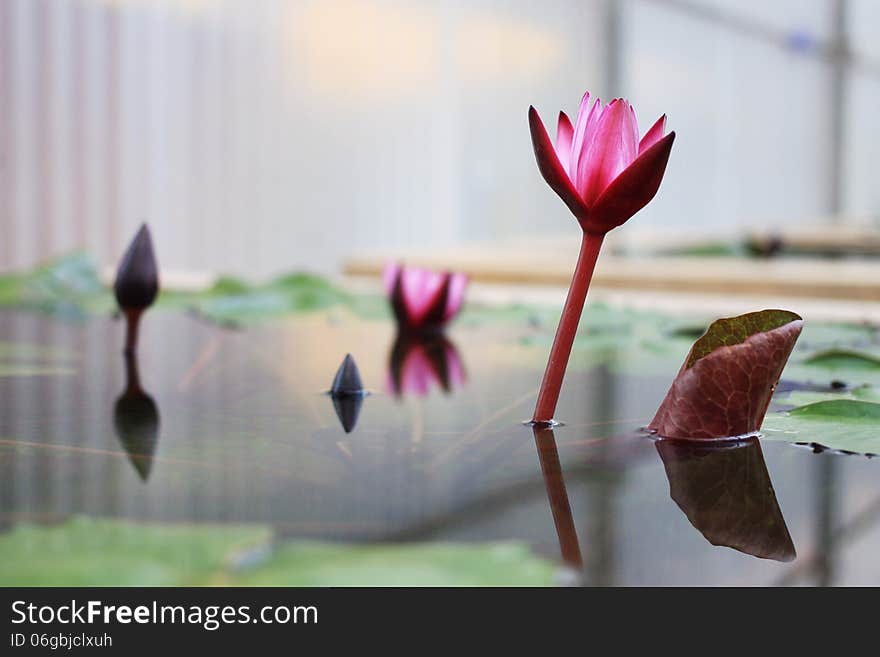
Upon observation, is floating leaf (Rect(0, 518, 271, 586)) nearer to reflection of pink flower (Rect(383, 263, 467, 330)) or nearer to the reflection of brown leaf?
the reflection of brown leaf

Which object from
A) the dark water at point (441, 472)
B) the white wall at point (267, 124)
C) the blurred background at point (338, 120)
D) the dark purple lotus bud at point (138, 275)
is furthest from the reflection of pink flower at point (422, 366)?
the white wall at point (267, 124)

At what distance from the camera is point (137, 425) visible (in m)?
0.36

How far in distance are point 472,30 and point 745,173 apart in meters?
2.88

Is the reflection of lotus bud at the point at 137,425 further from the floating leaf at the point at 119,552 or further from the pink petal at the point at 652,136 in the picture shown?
the pink petal at the point at 652,136

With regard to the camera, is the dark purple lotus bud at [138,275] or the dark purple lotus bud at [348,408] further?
the dark purple lotus bud at [138,275]

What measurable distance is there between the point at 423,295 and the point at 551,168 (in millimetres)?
348

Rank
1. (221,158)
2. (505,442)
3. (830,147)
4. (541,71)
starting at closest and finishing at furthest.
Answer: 1. (505,442)
2. (221,158)
3. (541,71)
4. (830,147)

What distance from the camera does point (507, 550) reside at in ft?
0.70

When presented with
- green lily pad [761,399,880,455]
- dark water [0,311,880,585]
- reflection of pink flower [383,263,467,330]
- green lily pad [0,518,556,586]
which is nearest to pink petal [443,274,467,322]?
reflection of pink flower [383,263,467,330]

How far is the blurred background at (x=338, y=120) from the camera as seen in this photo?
2.50 meters

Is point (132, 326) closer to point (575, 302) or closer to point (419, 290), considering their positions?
point (419, 290)

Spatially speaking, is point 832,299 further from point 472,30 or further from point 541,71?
point 541,71

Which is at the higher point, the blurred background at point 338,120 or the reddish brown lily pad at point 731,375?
the blurred background at point 338,120

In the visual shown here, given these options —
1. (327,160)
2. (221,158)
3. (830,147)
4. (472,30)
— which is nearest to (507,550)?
(221,158)
